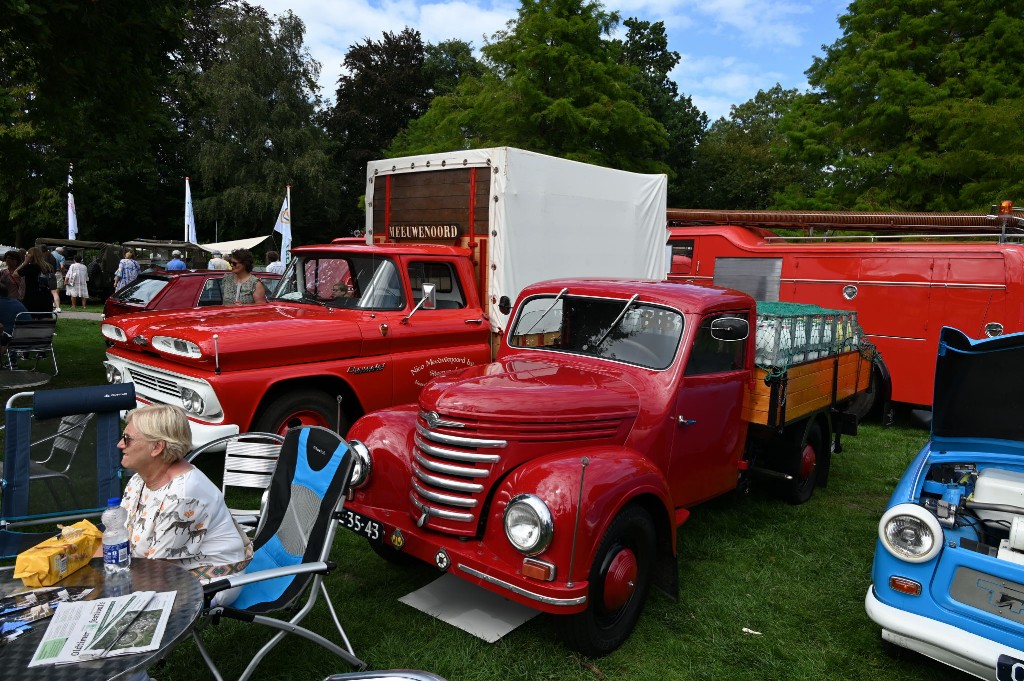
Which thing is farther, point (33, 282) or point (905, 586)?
point (33, 282)

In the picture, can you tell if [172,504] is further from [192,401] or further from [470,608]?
[192,401]

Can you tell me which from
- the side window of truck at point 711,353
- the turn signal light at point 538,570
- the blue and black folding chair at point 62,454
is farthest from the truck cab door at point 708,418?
the blue and black folding chair at point 62,454

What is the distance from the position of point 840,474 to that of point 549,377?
447 centimetres

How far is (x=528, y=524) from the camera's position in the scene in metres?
3.15

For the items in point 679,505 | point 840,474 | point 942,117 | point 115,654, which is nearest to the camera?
point 115,654

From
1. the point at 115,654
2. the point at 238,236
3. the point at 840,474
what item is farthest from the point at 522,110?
the point at 238,236

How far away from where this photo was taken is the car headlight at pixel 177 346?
16.0 ft

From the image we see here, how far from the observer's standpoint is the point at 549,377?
4.08 m

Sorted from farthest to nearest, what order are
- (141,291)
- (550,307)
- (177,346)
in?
1. (141,291)
2. (177,346)
3. (550,307)

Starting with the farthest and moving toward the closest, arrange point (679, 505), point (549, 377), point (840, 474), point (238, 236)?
1. point (238, 236)
2. point (840, 474)
3. point (679, 505)
4. point (549, 377)

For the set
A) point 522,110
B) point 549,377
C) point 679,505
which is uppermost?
point 522,110

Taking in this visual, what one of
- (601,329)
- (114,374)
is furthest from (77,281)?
(601,329)

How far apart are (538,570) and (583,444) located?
2.87 feet

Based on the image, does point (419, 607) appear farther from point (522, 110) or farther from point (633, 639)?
point (522, 110)
